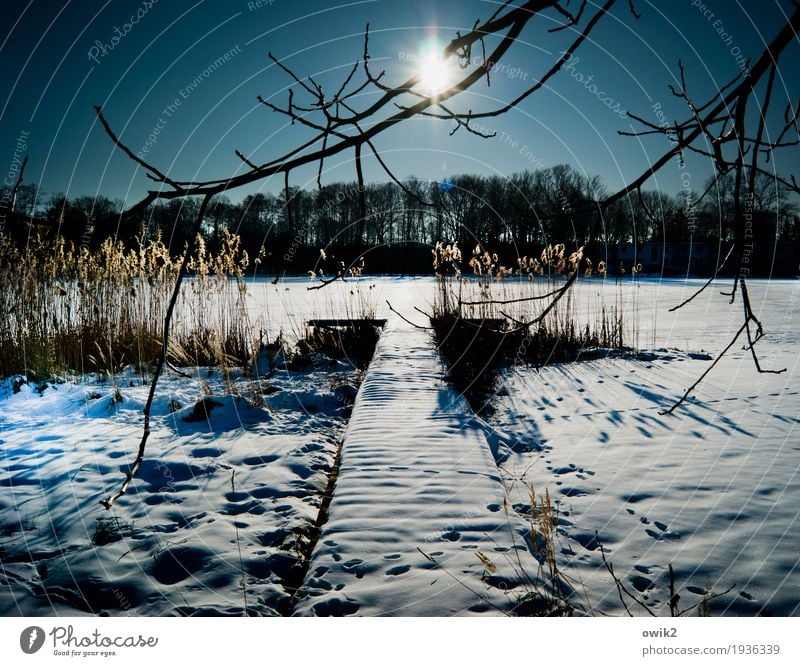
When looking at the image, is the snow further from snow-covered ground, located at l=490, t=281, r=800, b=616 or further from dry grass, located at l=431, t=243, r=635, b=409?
dry grass, located at l=431, t=243, r=635, b=409

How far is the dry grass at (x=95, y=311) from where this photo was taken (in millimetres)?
5574

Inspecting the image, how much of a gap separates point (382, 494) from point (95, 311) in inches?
206

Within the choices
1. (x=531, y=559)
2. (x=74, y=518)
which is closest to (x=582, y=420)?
(x=531, y=559)

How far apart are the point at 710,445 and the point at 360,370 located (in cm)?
423

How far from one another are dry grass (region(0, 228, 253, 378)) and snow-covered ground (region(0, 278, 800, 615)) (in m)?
0.78

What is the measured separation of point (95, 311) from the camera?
19.7 ft

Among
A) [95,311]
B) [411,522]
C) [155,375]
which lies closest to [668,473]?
[411,522]

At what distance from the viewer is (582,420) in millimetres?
4207

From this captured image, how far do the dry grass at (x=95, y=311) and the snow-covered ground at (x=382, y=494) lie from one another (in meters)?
0.78

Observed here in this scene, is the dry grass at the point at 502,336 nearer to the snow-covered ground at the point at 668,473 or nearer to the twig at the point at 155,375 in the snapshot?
the snow-covered ground at the point at 668,473

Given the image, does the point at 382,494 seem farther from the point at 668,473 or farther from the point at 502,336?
the point at 502,336

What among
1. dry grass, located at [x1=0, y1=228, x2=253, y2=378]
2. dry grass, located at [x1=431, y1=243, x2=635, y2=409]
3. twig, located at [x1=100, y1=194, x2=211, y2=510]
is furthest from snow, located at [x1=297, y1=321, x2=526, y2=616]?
dry grass, located at [x1=0, y1=228, x2=253, y2=378]
